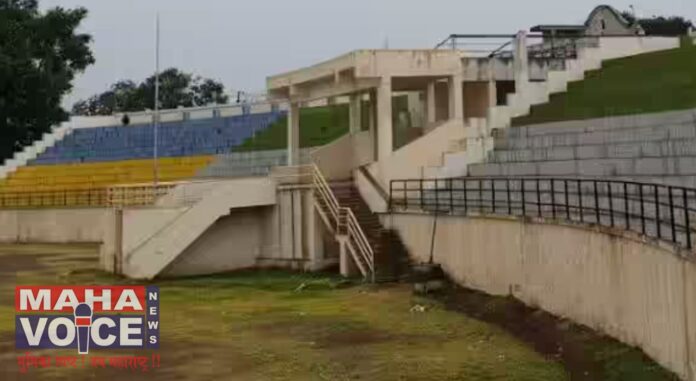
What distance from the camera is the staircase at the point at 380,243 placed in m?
20.4

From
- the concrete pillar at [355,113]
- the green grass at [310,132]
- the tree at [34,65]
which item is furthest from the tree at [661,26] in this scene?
→ the tree at [34,65]

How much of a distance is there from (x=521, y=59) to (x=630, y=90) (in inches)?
185

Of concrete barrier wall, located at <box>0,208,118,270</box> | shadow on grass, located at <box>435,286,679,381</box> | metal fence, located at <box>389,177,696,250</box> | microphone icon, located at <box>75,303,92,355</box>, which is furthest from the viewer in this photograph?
concrete barrier wall, located at <box>0,208,118,270</box>

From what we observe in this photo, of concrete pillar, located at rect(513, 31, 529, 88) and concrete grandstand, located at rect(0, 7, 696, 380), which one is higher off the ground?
concrete pillar, located at rect(513, 31, 529, 88)

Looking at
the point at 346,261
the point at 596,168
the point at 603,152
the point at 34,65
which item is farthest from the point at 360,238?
the point at 34,65

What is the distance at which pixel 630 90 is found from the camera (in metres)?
23.3

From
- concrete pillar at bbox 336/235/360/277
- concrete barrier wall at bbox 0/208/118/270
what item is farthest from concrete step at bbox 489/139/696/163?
concrete barrier wall at bbox 0/208/118/270

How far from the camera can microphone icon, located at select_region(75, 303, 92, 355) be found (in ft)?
41.5

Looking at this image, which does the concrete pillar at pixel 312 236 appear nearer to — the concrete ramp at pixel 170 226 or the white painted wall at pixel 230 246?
the white painted wall at pixel 230 246

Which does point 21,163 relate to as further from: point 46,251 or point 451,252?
point 451,252

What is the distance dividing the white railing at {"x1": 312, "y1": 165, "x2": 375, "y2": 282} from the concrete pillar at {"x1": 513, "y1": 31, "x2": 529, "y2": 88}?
7.92m

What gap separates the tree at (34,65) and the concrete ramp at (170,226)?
34807 mm

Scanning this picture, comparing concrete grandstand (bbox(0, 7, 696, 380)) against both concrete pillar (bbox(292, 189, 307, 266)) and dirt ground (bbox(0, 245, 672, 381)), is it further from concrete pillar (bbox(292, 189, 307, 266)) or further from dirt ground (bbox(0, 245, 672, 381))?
dirt ground (bbox(0, 245, 672, 381))

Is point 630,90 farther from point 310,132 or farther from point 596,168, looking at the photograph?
point 310,132
